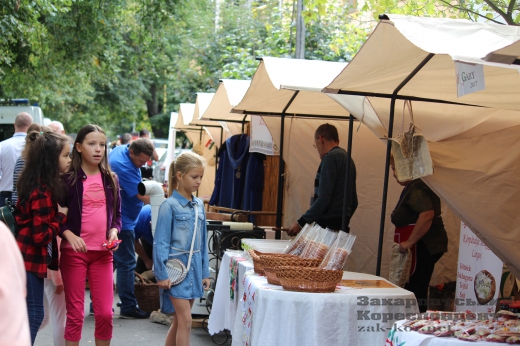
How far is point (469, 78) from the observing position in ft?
12.4

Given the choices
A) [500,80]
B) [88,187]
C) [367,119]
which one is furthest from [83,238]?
[500,80]

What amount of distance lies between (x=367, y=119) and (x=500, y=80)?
1.51 metres

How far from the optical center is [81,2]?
14.2 metres

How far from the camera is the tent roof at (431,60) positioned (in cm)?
377

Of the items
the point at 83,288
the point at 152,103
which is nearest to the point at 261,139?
the point at 83,288

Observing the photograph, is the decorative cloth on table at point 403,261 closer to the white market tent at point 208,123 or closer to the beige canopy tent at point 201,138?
the white market tent at point 208,123

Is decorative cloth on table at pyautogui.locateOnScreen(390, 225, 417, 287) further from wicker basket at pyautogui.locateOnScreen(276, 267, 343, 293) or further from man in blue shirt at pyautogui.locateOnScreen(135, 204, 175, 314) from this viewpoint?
man in blue shirt at pyautogui.locateOnScreen(135, 204, 175, 314)

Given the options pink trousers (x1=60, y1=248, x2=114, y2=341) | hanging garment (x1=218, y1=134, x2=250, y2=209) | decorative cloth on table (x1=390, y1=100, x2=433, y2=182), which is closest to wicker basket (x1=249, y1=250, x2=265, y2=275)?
pink trousers (x1=60, y1=248, x2=114, y2=341)

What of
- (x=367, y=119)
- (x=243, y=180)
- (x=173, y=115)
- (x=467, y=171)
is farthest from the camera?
(x=173, y=115)

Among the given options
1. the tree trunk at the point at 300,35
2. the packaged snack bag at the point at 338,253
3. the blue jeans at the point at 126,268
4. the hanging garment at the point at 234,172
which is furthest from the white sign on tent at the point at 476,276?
the tree trunk at the point at 300,35

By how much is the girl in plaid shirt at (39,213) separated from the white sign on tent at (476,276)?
10.7 ft

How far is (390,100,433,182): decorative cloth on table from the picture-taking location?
5171mm

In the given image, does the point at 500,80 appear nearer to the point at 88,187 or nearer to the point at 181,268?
the point at 181,268

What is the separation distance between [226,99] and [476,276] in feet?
16.2
